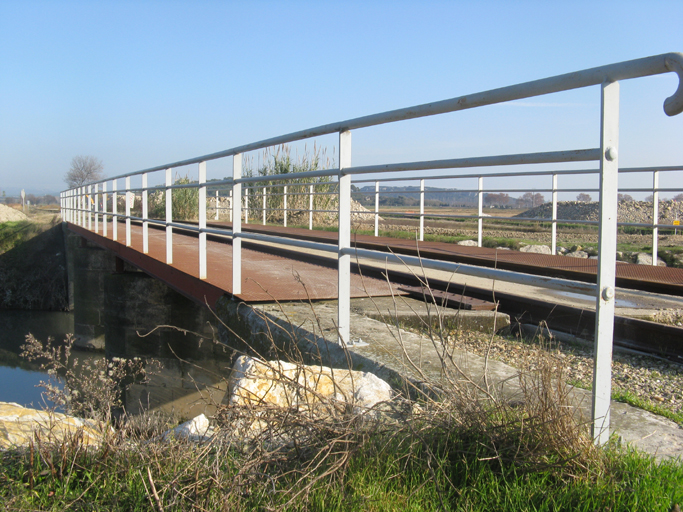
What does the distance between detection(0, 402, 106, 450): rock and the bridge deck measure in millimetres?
1207

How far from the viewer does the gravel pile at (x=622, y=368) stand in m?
2.91

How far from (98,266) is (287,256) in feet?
34.4

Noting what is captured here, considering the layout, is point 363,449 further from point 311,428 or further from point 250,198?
point 250,198

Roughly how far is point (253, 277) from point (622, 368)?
3307mm

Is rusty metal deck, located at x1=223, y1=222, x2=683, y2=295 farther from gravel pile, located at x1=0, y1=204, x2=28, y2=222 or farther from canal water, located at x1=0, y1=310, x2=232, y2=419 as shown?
gravel pile, located at x1=0, y1=204, x2=28, y2=222

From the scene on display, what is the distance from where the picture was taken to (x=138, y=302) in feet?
34.6

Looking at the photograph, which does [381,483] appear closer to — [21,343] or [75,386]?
[75,386]

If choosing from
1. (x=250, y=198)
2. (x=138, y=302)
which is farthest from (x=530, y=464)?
(x=250, y=198)

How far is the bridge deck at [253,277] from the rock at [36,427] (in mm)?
1207

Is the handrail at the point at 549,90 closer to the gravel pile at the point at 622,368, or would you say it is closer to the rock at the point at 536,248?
the gravel pile at the point at 622,368

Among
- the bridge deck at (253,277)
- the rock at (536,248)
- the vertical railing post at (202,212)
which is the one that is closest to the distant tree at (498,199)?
the rock at (536,248)

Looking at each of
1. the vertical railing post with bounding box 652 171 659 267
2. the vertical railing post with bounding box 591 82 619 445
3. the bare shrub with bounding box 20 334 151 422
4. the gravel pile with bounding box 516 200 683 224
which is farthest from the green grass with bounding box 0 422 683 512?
the gravel pile with bounding box 516 200 683 224

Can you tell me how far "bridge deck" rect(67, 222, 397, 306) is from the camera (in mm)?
4695

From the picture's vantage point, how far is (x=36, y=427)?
109 inches
